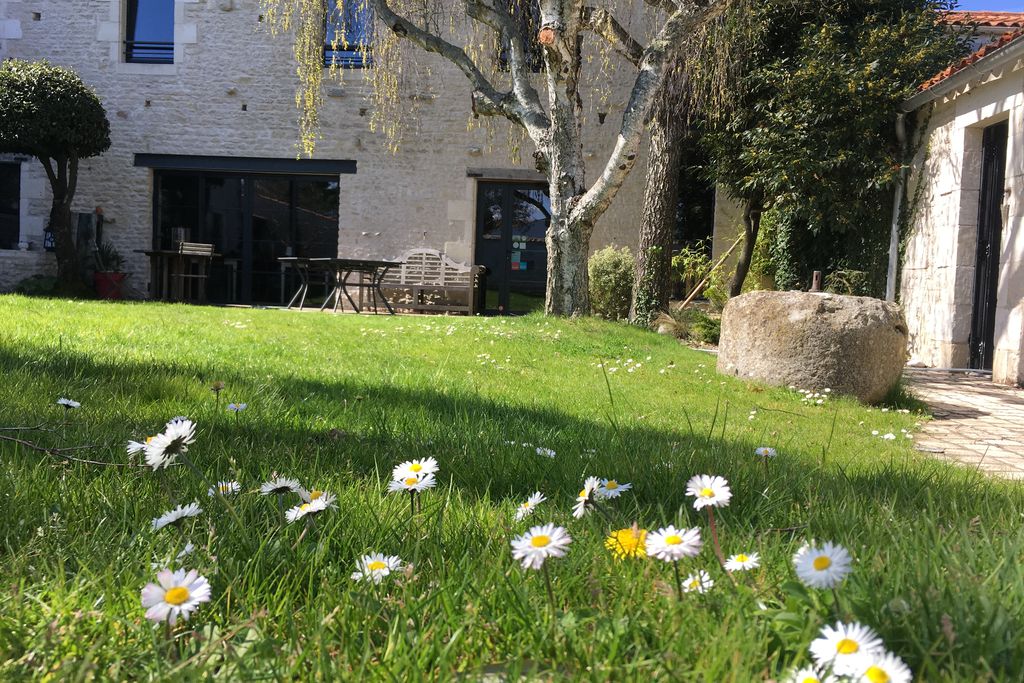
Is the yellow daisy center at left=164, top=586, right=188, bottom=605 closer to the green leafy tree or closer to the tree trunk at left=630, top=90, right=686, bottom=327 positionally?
the green leafy tree

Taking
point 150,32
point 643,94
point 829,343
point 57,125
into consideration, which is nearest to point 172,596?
point 829,343

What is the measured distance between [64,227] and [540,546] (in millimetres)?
15244

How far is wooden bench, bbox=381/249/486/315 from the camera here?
14.2 m

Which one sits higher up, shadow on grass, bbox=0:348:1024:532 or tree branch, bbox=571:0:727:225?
tree branch, bbox=571:0:727:225

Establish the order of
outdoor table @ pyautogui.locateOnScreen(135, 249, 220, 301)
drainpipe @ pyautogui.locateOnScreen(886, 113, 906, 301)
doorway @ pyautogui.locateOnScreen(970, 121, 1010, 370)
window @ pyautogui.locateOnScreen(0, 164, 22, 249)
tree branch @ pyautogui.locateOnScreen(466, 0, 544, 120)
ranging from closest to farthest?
doorway @ pyautogui.locateOnScreen(970, 121, 1010, 370)
tree branch @ pyautogui.locateOnScreen(466, 0, 544, 120)
drainpipe @ pyautogui.locateOnScreen(886, 113, 906, 301)
outdoor table @ pyautogui.locateOnScreen(135, 249, 220, 301)
window @ pyautogui.locateOnScreen(0, 164, 22, 249)

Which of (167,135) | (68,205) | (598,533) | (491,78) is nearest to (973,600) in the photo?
(598,533)

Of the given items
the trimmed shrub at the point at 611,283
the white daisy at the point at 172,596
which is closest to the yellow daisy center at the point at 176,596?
the white daisy at the point at 172,596

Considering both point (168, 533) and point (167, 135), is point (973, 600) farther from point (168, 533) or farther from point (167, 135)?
point (167, 135)

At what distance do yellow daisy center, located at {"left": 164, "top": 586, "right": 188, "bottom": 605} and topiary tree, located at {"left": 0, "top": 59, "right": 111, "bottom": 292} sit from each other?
1420cm

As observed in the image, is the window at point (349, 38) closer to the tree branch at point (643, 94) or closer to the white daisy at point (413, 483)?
the tree branch at point (643, 94)

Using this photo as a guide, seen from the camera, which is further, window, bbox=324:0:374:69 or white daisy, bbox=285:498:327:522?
window, bbox=324:0:374:69

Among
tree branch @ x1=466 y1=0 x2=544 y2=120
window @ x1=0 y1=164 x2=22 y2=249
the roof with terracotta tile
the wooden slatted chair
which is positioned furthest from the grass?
window @ x1=0 y1=164 x2=22 y2=249

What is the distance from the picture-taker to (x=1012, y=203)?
25.4 ft

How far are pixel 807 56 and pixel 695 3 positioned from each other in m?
2.43
